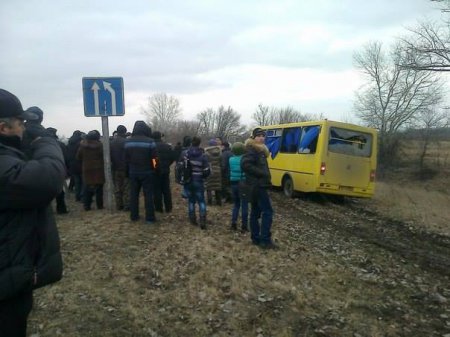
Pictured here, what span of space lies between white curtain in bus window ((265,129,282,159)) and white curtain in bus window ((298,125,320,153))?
6.53 ft

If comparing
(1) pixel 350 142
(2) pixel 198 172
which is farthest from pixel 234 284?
(1) pixel 350 142

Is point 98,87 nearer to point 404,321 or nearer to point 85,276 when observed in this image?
Result: point 85,276

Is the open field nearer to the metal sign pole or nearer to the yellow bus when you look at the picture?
the metal sign pole

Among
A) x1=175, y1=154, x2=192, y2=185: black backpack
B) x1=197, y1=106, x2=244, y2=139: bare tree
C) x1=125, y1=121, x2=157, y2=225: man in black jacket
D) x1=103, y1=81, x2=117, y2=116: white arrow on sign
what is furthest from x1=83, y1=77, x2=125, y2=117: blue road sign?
x1=197, y1=106, x2=244, y2=139: bare tree

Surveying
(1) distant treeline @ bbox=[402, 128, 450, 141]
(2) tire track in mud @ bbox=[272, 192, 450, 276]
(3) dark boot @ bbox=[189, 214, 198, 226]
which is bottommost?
(2) tire track in mud @ bbox=[272, 192, 450, 276]

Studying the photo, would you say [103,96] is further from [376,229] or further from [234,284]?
→ [376,229]

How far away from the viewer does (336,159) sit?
13344mm

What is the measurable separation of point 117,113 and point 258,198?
11.8 ft

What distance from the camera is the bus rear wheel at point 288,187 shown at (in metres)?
15.1

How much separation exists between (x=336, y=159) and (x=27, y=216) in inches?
468

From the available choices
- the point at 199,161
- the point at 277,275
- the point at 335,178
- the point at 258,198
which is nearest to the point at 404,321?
the point at 277,275

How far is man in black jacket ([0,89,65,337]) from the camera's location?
2354 millimetres

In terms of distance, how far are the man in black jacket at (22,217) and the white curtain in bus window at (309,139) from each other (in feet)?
38.9

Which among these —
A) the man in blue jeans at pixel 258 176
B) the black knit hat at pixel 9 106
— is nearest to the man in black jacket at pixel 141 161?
the man in blue jeans at pixel 258 176
